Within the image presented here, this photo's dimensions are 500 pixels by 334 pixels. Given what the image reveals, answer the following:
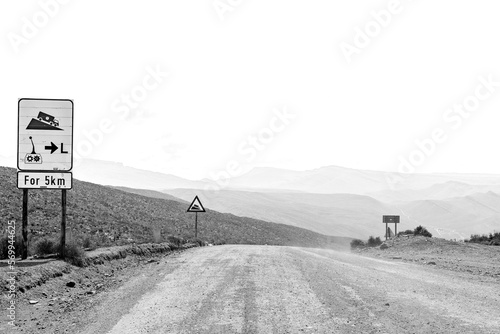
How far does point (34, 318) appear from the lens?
8.22m

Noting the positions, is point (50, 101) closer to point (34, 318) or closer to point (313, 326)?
point (34, 318)

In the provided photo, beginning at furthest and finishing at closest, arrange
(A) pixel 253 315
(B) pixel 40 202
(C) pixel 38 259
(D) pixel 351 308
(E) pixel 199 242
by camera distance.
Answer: (B) pixel 40 202 → (E) pixel 199 242 → (C) pixel 38 259 → (D) pixel 351 308 → (A) pixel 253 315

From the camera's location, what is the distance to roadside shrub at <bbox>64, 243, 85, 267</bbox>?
13.3 metres

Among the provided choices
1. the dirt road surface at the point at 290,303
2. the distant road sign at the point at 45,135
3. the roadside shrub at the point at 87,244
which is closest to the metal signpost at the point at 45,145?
the distant road sign at the point at 45,135

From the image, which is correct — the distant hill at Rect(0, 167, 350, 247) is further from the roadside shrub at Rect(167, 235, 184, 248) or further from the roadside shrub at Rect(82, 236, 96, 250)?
the roadside shrub at Rect(82, 236, 96, 250)

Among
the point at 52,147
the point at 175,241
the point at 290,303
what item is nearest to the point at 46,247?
the point at 52,147

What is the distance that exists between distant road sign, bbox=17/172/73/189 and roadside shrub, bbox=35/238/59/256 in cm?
192

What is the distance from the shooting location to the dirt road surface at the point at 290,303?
739cm

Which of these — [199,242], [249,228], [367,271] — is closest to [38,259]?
[367,271]

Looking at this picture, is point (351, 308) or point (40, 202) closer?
point (351, 308)

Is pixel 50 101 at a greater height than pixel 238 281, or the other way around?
pixel 50 101

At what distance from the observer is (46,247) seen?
565 inches

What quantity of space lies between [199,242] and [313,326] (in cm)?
2105

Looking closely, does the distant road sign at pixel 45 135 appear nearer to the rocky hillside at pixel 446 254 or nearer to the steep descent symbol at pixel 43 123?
the steep descent symbol at pixel 43 123
